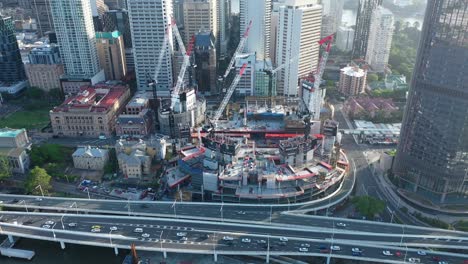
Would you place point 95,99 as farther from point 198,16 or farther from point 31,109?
point 198,16

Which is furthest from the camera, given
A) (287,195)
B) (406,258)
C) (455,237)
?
(287,195)

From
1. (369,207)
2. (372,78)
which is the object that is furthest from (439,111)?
(372,78)

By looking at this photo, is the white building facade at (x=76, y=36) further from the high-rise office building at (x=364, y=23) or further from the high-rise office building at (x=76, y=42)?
the high-rise office building at (x=364, y=23)

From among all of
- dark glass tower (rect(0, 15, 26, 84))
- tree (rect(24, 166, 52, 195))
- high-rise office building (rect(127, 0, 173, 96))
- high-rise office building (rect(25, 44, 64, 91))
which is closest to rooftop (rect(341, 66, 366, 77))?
high-rise office building (rect(127, 0, 173, 96))

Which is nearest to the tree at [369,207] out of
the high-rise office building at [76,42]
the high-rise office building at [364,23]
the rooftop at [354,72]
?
the rooftop at [354,72]

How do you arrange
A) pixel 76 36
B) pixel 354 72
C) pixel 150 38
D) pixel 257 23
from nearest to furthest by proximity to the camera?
pixel 150 38
pixel 76 36
pixel 354 72
pixel 257 23

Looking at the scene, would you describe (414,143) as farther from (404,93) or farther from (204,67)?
(204,67)

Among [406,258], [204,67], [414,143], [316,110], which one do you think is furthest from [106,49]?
[406,258]

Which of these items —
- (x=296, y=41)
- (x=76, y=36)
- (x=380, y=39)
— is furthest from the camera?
(x=380, y=39)
